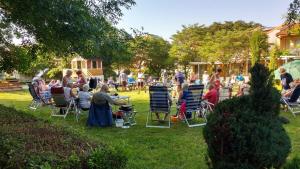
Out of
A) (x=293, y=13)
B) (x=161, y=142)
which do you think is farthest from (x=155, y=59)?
(x=293, y=13)

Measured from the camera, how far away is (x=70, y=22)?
443 centimetres

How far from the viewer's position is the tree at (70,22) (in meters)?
4.29

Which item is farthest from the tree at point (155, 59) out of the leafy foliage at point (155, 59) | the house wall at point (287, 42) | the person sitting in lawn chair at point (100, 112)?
the person sitting in lawn chair at point (100, 112)

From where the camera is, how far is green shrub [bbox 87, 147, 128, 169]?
10.6 feet

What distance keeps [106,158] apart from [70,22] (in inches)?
74.3

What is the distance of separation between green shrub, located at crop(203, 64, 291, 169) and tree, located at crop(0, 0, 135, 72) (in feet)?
6.19

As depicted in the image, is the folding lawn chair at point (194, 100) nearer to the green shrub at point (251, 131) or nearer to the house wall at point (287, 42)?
the green shrub at point (251, 131)

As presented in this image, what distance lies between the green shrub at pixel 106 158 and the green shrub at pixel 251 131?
1.26 meters

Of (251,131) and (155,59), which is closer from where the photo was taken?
(251,131)

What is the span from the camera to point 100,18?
5414mm

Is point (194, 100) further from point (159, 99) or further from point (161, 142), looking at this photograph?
point (161, 142)

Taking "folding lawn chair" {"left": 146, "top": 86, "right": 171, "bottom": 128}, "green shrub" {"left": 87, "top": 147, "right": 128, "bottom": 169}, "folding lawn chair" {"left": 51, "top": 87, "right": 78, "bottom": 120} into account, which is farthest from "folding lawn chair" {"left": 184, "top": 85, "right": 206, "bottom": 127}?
"green shrub" {"left": 87, "top": 147, "right": 128, "bottom": 169}

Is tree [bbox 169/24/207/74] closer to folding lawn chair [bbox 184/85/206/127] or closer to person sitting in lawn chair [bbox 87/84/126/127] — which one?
folding lawn chair [bbox 184/85/206/127]

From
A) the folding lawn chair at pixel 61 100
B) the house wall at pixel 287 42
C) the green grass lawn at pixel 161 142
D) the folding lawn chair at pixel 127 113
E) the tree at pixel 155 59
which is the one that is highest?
the house wall at pixel 287 42
